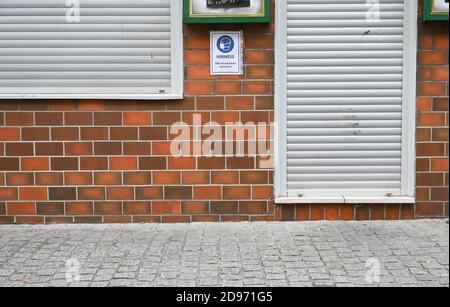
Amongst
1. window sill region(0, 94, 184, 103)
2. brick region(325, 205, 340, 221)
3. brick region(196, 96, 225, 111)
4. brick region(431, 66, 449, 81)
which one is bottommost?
brick region(325, 205, 340, 221)

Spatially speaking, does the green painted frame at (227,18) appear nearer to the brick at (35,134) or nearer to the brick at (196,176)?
the brick at (196,176)

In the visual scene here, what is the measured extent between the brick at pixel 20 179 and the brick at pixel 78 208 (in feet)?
1.57

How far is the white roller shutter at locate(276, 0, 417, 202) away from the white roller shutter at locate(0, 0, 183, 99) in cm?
125

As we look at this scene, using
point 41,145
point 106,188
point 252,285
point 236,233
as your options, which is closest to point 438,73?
point 236,233

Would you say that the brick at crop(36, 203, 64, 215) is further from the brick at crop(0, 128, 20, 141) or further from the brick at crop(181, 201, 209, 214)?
the brick at crop(181, 201, 209, 214)

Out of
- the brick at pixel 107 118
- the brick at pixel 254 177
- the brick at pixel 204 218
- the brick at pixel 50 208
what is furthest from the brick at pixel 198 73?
the brick at pixel 50 208

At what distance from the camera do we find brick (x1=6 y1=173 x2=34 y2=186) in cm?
655

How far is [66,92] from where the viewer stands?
21.2ft

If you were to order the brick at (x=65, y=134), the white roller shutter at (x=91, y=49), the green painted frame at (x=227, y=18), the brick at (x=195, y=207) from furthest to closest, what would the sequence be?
the brick at (x=195, y=207) → the brick at (x=65, y=134) → the white roller shutter at (x=91, y=49) → the green painted frame at (x=227, y=18)

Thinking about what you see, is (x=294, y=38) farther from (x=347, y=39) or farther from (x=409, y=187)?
(x=409, y=187)

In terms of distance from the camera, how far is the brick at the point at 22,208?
259 inches

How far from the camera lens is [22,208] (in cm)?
659

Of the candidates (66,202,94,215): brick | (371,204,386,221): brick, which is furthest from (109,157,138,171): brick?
(371,204,386,221): brick

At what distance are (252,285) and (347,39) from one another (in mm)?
3100
